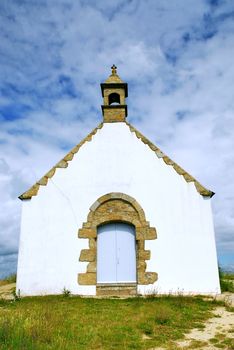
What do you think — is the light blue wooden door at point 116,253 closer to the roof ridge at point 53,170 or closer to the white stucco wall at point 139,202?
the white stucco wall at point 139,202

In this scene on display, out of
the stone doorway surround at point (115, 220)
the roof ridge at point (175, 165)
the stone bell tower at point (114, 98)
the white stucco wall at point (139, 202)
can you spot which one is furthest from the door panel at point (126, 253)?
the stone bell tower at point (114, 98)

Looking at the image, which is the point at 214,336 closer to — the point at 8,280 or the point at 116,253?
the point at 116,253

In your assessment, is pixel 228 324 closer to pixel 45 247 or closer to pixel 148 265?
pixel 148 265

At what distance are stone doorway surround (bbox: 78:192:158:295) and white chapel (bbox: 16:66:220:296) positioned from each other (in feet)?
0.10

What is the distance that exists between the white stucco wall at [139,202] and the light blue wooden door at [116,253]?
56 centimetres

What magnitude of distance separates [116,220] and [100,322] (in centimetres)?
461

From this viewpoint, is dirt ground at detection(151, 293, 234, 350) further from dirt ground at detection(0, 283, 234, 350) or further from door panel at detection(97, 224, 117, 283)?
door panel at detection(97, 224, 117, 283)

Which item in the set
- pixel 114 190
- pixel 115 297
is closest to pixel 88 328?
pixel 115 297

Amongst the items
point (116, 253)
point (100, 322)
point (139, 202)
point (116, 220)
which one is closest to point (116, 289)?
point (116, 253)

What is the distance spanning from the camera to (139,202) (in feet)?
36.6

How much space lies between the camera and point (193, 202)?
11.0m

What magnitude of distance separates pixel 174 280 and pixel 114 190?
3429 millimetres

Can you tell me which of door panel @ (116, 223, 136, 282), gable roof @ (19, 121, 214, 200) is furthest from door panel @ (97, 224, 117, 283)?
gable roof @ (19, 121, 214, 200)

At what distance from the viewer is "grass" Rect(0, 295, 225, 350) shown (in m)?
5.38
